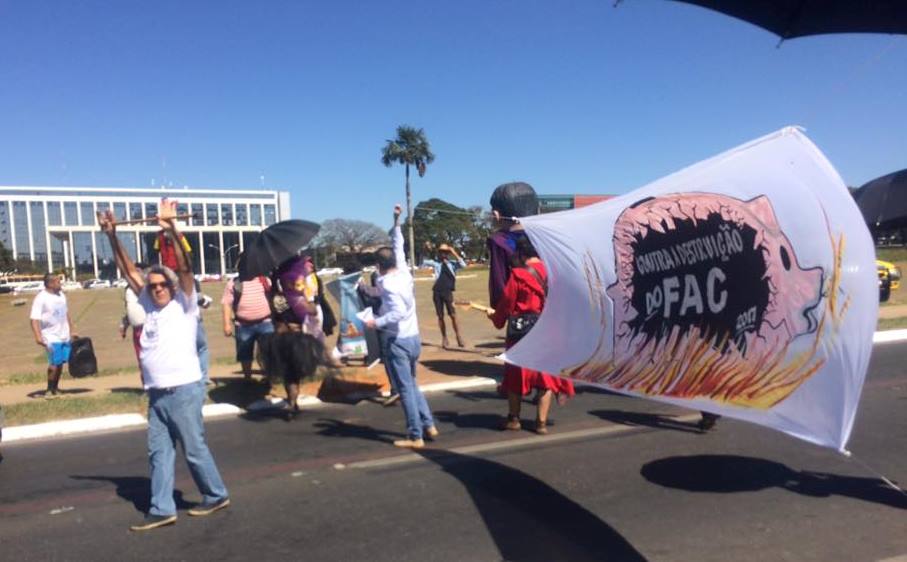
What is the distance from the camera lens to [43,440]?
6.98 meters

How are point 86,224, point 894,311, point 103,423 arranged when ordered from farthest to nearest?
point 86,224, point 894,311, point 103,423

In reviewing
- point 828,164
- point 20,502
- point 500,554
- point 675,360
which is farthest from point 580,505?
point 20,502

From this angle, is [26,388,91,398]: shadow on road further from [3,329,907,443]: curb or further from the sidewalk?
the sidewalk

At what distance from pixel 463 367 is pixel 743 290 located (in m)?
7.73

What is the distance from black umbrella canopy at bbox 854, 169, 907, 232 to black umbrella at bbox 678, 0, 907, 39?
153cm

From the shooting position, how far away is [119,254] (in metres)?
4.50

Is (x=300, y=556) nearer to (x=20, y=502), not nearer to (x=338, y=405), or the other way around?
(x=20, y=502)

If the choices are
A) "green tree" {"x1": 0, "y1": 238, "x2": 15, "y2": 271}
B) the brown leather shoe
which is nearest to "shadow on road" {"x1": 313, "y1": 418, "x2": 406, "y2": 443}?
the brown leather shoe

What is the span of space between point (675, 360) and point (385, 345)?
333 cm

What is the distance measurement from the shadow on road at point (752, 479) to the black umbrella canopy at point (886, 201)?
188 cm

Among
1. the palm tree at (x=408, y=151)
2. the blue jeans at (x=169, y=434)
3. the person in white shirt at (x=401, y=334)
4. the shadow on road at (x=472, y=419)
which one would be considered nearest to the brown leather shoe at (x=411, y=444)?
the person in white shirt at (x=401, y=334)

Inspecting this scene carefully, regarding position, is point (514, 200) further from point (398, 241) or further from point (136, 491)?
point (136, 491)

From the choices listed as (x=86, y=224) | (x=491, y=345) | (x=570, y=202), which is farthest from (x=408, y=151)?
(x=86, y=224)

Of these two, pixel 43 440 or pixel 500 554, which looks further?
pixel 43 440
